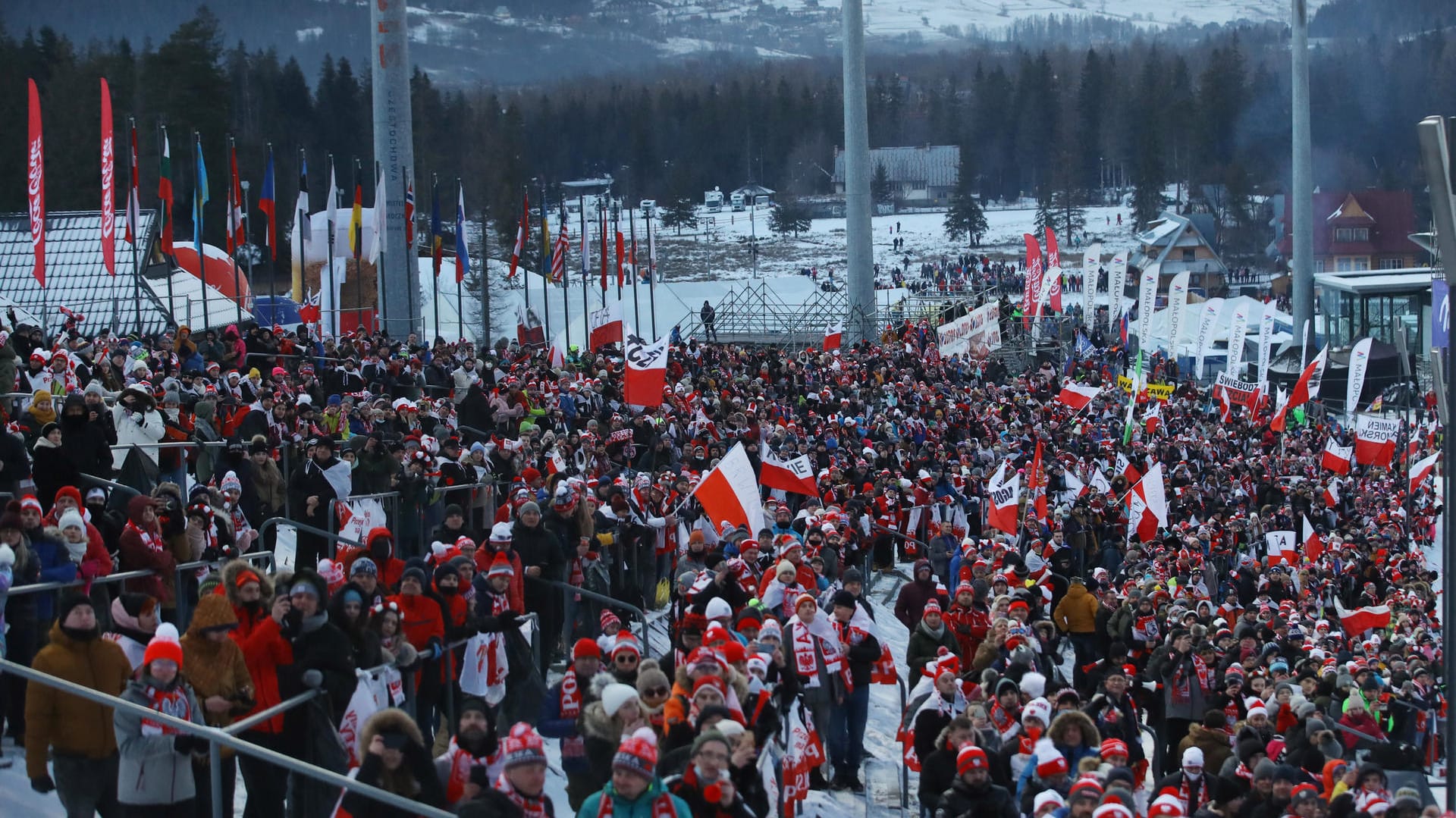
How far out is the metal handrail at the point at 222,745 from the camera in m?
6.22

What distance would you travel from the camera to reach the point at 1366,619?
19438mm

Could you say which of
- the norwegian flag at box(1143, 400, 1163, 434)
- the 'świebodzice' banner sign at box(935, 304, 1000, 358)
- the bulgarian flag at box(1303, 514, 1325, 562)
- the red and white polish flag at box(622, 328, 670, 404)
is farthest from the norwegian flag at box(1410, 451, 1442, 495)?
the red and white polish flag at box(622, 328, 670, 404)

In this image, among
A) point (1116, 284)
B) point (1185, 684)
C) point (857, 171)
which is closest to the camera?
point (1185, 684)

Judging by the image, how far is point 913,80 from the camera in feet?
637

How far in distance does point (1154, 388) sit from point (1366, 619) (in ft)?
61.8

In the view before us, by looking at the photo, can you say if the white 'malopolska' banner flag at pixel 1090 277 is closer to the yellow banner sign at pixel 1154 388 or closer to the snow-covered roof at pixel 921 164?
the yellow banner sign at pixel 1154 388

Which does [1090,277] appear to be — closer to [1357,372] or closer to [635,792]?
[1357,372]

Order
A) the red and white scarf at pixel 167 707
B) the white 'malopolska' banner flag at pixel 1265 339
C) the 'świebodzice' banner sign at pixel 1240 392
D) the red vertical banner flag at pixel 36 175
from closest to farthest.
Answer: the red and white scarf at pixel 167 707, the red vertical banner flag at pixel 36 175, the 'świebodzice' banner sign at pixel 1240 392, the white 'malopolska' banner flag at pixel 1265 339

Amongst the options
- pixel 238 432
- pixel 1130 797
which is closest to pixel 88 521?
pixel 238 432

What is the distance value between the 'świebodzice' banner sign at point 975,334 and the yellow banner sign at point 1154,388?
3.00 metres

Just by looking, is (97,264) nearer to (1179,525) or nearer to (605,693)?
(1179,525)

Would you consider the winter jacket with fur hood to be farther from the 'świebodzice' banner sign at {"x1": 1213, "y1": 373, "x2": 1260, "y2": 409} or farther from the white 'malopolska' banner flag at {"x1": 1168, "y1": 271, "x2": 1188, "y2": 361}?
the white 'malopolska' banner flag at {"x1": 1168, "y1": 271, "x2": 1188, "y2": 361}

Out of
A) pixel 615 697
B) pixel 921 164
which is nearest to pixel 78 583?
pixel 615 697

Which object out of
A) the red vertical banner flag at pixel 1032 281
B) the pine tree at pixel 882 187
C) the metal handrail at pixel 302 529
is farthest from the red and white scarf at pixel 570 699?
the pine tree at pixel 882 187
